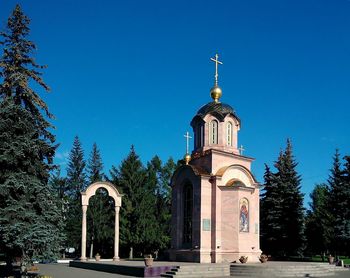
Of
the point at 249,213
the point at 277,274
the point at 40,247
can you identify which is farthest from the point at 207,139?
the point at 40,247

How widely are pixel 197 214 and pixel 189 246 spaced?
85.8 inches

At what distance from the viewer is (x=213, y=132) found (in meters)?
30.4

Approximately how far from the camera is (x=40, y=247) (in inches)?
661

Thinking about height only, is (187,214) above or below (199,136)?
below

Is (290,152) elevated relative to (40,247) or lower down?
elevated

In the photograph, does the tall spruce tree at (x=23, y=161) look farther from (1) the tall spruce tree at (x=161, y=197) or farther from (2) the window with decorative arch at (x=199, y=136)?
(1) the tall spruce tree at (x=161, y=197)

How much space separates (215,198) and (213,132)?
16.8 feet

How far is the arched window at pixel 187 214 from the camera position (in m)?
28.4

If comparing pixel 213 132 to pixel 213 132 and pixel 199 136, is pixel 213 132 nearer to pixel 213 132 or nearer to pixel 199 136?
pixel 213 132

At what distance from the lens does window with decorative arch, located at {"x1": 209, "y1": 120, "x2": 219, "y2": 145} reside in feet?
99.3

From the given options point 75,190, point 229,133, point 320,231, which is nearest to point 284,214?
point 320,231

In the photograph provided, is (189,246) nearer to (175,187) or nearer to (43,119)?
(175,187)

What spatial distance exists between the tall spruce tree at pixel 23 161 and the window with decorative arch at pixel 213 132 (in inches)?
529

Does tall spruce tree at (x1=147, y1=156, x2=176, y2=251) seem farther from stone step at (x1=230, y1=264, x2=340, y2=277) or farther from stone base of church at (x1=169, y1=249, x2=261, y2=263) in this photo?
stone step at (x1=230, y1=264, x2=340, y2=277)
